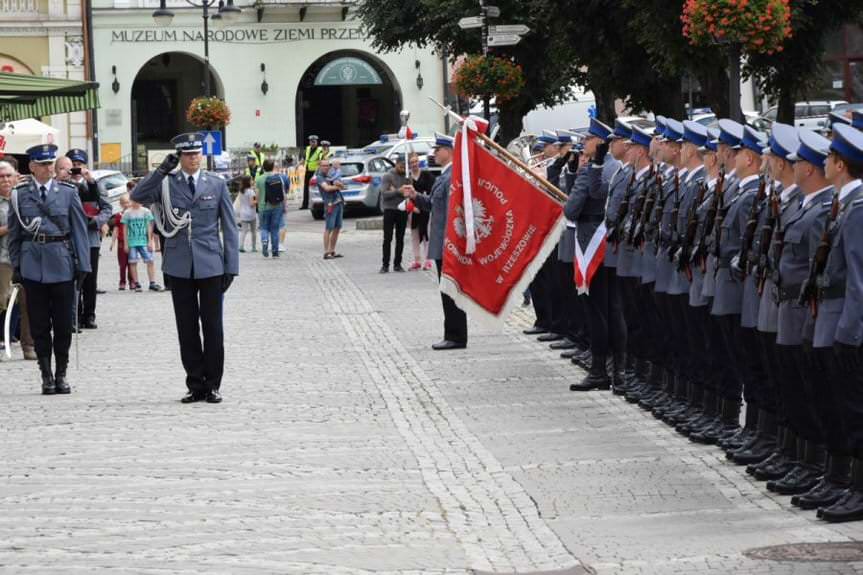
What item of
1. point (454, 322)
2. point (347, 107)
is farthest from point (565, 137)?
point (347, 107)

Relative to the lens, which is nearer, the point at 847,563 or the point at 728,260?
the point at 847,563

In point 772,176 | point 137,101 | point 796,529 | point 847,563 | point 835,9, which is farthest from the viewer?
point 137,101

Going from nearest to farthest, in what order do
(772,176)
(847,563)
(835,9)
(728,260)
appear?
(847,563) → (772,176) → (728,260) → (835,9)

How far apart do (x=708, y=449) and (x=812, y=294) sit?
2.51 m

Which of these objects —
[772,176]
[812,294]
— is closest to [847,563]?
[812,294]

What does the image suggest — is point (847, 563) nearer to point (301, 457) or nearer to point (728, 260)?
point (728, 260)

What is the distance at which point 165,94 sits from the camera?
61.6 metres

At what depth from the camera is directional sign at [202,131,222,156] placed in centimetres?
4644

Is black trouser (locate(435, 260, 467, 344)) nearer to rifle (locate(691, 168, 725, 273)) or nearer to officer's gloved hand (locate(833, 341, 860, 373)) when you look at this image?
rifle (locate(691, 168, 725, 273))

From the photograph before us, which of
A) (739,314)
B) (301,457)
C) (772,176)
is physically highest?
(772,176)

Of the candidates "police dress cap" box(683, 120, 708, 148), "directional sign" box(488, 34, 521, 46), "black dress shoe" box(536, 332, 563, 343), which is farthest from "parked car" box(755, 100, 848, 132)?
"police dress cap" box(683, 120, 708, 148)

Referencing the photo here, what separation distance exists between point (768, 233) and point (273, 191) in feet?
79.7

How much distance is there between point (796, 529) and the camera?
9008 millimetres

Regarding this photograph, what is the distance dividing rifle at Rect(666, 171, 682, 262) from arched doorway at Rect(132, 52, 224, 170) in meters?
48.6
